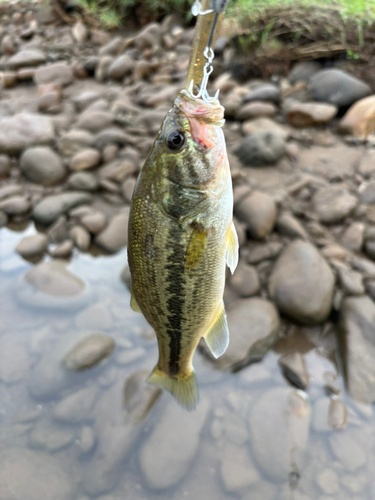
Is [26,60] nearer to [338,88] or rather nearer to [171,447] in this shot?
[338,88]

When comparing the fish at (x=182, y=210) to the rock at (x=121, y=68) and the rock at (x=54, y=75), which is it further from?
the rock at (x=54, y=75)

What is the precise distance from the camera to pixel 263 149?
5.29m

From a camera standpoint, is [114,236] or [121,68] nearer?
[114,236]

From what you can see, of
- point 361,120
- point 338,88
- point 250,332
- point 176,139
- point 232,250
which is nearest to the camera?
point 176,139

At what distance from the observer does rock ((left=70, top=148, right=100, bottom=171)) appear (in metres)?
5.46

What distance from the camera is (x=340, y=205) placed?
4.55 m

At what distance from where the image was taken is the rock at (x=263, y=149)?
5.30 metres

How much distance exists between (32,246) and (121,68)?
5.40 meters

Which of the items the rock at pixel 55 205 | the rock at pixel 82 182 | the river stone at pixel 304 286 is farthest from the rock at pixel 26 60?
the river stone at pixel 304 286

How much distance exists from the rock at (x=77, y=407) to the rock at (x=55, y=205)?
2.43 m

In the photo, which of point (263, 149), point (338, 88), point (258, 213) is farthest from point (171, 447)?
point (338, 88)

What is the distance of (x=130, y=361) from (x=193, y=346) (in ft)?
5.36

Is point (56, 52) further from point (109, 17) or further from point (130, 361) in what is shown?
point (130, 361)

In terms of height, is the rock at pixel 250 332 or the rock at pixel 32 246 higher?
the rock at pixel 32 246
